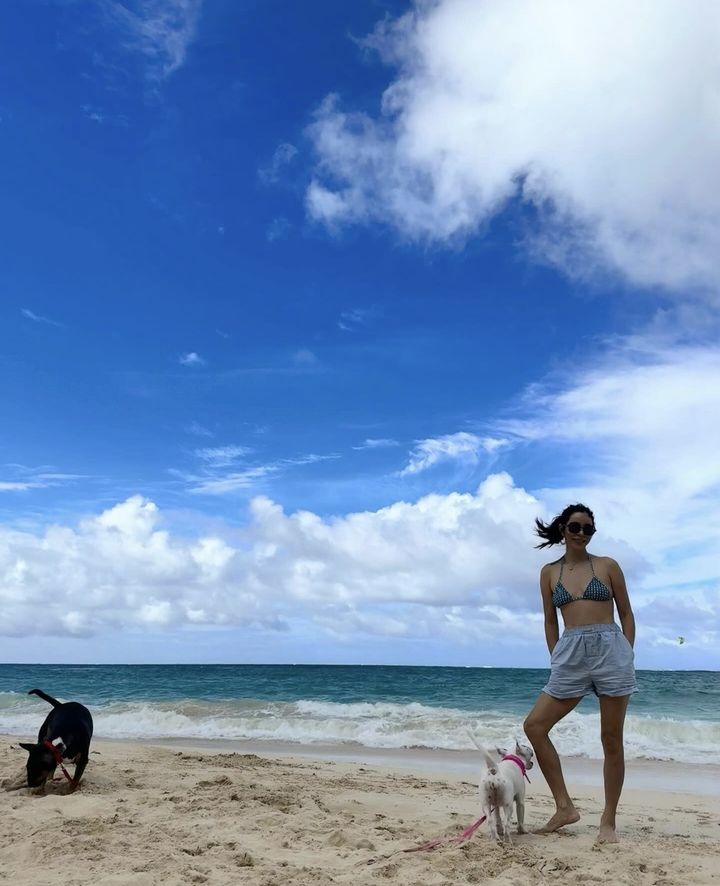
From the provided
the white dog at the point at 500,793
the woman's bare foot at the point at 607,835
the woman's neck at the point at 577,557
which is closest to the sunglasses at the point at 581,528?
the woman's neck at the point at 577,557

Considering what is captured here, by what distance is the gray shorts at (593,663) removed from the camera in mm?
4051

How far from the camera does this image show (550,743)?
14.1 ft

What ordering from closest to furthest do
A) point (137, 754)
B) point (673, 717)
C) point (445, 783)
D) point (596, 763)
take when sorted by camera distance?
1. point (445, 783)
2. point (137, 754)
3. point (596, 763)
4. point (673, 717)

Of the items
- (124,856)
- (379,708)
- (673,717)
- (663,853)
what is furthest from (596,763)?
(379,708)

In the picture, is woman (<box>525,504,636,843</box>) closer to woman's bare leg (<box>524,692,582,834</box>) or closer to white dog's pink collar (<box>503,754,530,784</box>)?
woman's bare leg (<box>524,692,582,834</box>)

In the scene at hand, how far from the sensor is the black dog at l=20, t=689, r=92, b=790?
5.69 meters

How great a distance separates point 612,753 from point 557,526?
1352mm

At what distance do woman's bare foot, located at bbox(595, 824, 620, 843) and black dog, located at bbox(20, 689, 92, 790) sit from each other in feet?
13.2

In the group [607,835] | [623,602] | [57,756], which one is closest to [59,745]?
[57,756]

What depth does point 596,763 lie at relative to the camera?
9.09 m

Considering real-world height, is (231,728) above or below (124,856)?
below

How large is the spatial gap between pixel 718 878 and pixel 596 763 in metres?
5.84

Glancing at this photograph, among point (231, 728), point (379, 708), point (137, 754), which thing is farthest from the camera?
point (379, 708)

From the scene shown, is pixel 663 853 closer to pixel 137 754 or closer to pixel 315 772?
pixel 315 772
